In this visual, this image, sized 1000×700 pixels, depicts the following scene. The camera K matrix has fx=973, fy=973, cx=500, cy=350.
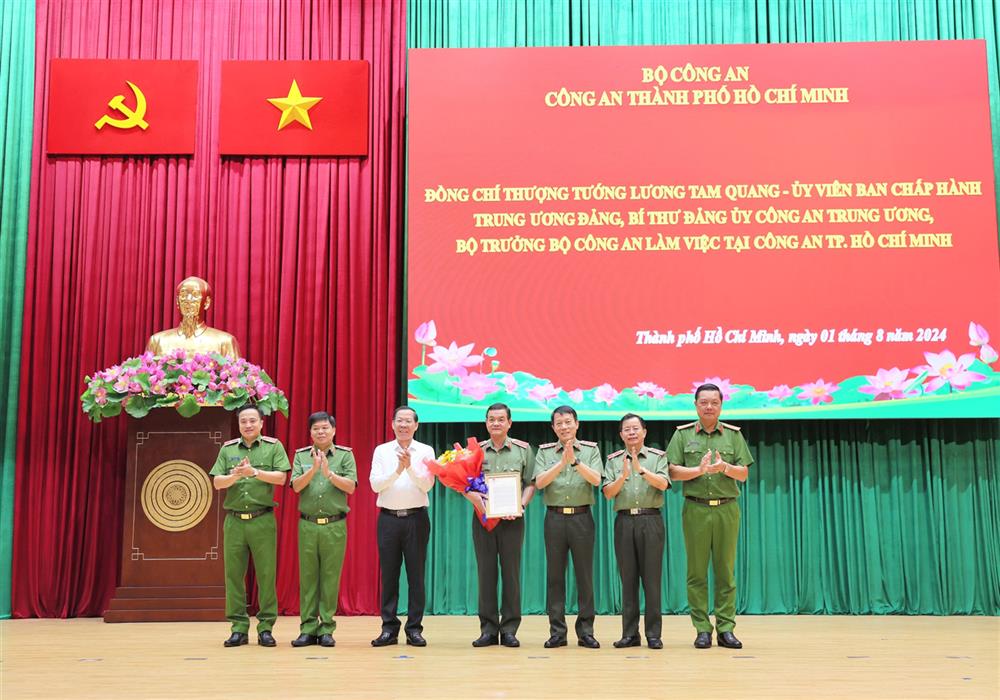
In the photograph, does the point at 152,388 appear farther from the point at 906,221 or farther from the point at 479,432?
the point at 906,221

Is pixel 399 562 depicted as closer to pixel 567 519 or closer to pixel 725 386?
pixel 567 519

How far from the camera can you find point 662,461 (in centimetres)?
447

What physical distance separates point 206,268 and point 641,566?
357 cm

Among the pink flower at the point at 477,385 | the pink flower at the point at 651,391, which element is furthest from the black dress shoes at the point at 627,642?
the pink flower at the point at 477,385

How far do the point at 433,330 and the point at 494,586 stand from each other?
202cm

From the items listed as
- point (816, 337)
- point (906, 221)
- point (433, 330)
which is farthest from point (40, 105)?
point (906, 221)

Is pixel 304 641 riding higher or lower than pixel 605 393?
lower

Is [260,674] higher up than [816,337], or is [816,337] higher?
[816,337]

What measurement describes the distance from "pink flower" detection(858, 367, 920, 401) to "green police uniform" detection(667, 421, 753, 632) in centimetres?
177

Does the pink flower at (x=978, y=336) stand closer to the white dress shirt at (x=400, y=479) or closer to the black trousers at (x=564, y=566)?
the black trousers at (x=564, y=566)

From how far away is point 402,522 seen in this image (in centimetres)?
454

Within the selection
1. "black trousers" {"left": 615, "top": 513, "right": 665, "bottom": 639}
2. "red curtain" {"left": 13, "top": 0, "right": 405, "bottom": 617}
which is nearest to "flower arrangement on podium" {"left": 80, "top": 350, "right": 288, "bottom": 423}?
"red curtain" {"left": 13, "top": 0, "right": 405, "bottom": 617}

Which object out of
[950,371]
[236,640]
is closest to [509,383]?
[236,640]

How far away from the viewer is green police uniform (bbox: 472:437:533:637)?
440 cm
